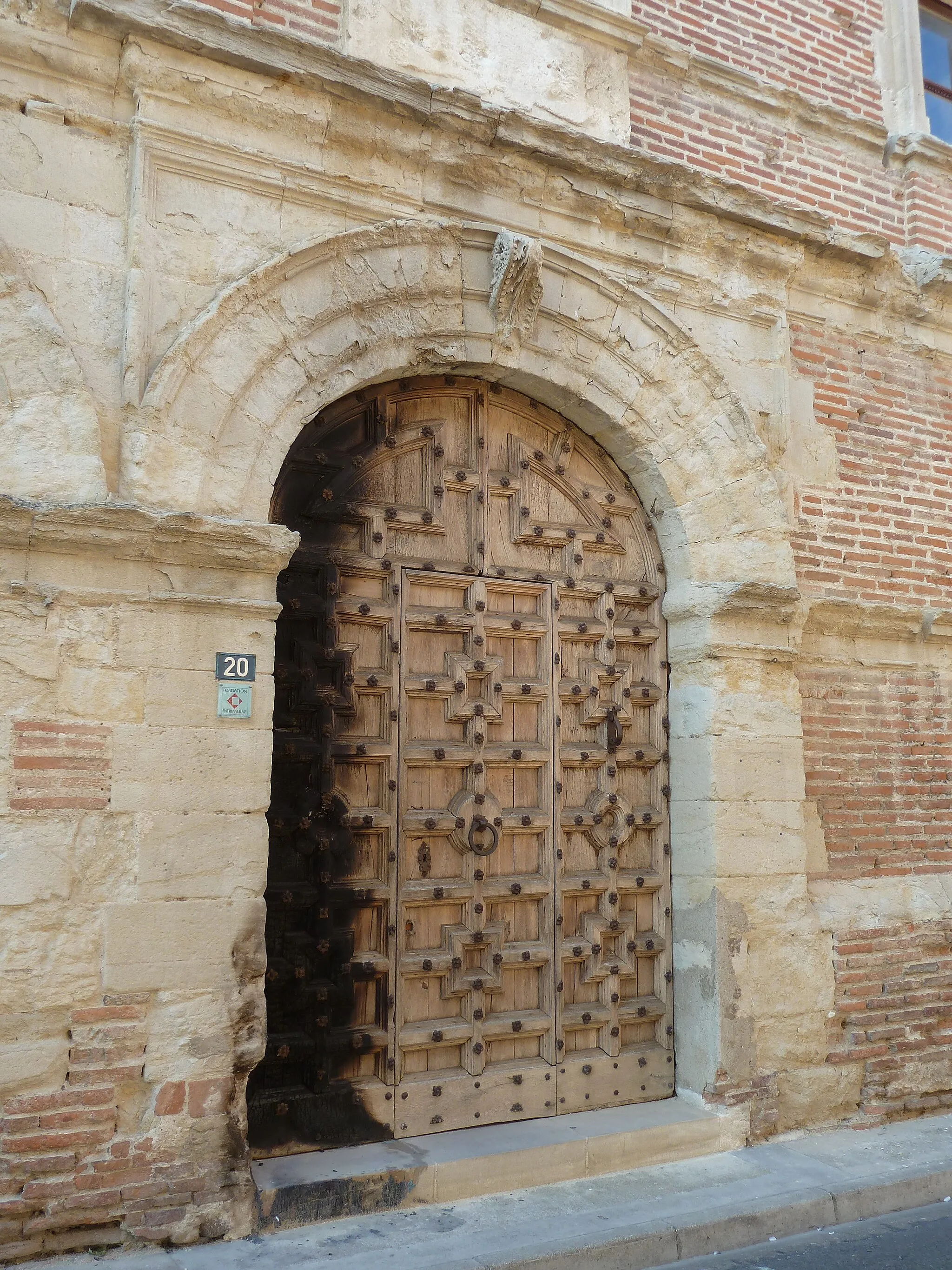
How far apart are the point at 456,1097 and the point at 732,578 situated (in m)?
2.47

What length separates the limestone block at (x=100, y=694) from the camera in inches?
127

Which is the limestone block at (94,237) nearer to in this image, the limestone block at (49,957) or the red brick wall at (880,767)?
the limestone block at (49,957)

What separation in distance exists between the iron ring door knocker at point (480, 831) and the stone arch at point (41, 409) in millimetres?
1902

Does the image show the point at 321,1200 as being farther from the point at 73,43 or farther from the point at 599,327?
the point at 73,43

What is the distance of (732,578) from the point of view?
4.69 m

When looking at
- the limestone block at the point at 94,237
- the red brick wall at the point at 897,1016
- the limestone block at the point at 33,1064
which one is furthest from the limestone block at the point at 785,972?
the limestone block at the point at 94,237

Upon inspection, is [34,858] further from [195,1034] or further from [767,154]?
[767,154]

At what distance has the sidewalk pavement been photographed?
10.4 feet

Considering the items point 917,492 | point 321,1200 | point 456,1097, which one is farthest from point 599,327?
point 321,1200

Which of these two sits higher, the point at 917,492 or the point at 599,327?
the point at 599,327

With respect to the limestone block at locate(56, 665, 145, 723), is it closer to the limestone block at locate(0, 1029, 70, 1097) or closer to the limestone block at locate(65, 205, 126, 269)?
the limestone block at locate(0, 1029, 70, 1097)

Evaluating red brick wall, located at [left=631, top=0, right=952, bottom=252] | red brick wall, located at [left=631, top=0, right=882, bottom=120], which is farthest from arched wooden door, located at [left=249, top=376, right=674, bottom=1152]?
red brick wall, located at [left=631, top=0, right=882, bottom=120]

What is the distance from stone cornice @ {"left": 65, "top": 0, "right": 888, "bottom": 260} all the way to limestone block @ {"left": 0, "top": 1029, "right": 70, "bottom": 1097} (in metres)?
3.28

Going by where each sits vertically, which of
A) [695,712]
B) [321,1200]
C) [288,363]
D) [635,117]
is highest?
[635,117]
